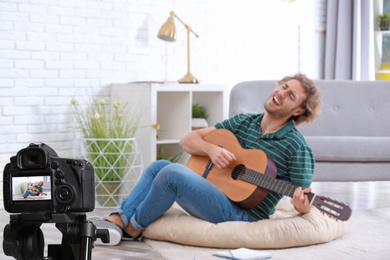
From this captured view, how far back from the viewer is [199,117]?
169 inches

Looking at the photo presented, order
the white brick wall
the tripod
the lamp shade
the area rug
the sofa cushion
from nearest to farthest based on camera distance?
the tripod → the area rug → the sofa cushion → the white brick wall → the lamp shade

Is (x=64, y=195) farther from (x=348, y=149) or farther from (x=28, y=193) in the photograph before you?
(x=348, y=149)

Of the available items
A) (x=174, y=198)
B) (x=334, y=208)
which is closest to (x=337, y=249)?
(x=334, y=208)

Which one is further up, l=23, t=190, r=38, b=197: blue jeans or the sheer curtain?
the sheer curtain

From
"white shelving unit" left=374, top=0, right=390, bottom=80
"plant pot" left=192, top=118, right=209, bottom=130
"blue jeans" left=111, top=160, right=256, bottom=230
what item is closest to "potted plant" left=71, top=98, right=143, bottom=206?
"plant pot" left=192, top=118, right=209, bottom=130

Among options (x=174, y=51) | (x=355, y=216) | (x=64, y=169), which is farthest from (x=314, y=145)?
(x=64, y=169)

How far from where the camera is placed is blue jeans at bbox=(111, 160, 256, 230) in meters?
2.47

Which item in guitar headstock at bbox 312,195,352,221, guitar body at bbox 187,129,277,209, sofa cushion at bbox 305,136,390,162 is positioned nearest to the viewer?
guitar headstock at bbox 312,195,352,221

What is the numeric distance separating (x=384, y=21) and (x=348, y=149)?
7.63 feet

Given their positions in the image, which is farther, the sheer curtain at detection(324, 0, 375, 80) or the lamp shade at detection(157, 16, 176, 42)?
the sheer curtain at detection(324, 0, 375, 80)

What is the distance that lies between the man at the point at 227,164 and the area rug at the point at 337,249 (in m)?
0.16

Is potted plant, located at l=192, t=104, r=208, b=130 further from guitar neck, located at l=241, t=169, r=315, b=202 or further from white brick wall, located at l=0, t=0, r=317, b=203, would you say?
guitar neck, located at l=241, t=169, r=315, b=202

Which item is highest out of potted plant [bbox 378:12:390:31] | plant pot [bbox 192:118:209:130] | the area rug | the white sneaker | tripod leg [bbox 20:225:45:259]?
potted plant [bbox 378:12:390:31]

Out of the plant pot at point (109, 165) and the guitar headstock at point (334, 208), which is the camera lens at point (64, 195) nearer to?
the guitar headstock at point (334, 208)
